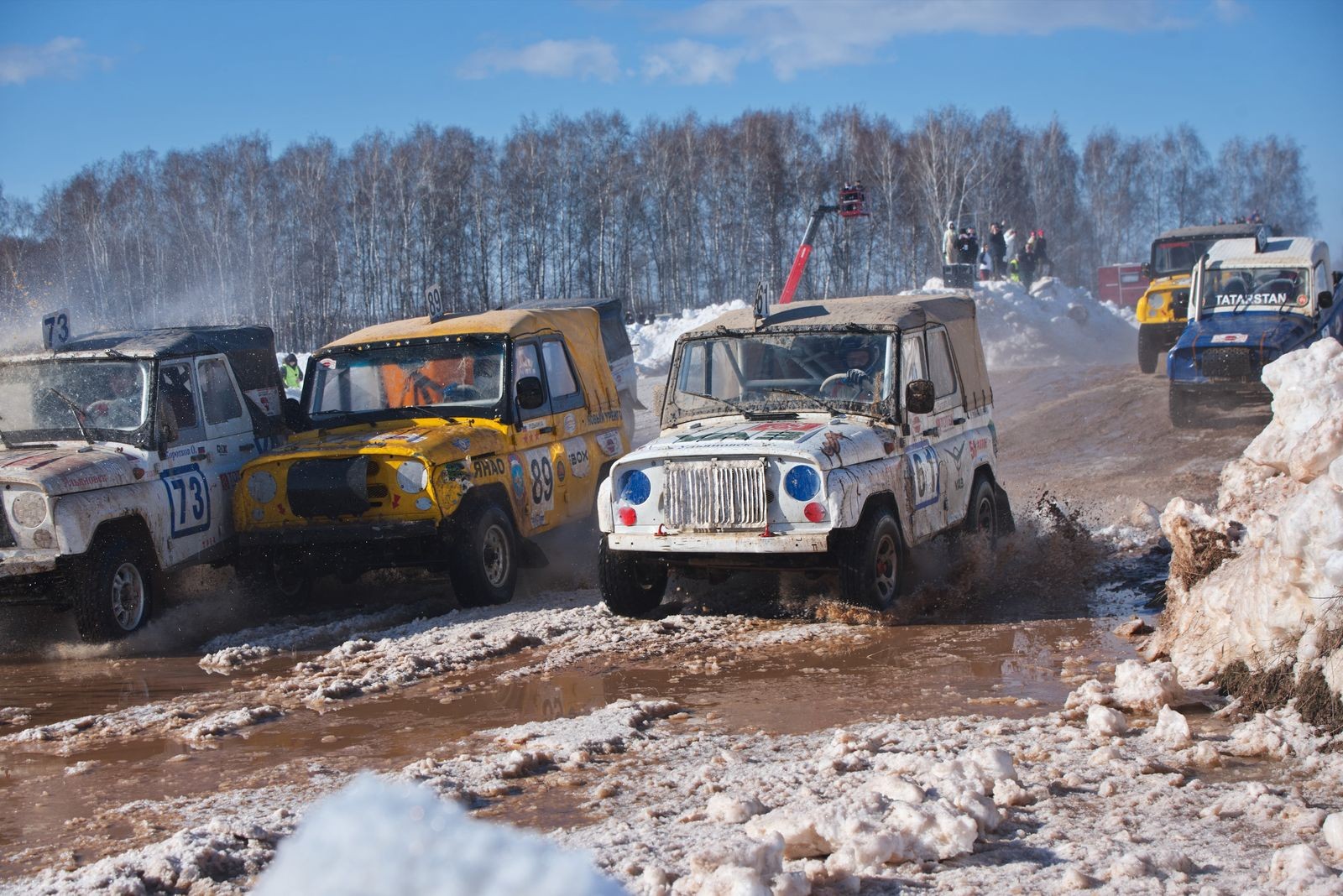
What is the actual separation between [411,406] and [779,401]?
282 centimetres

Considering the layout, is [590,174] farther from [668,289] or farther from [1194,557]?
[1194,557]

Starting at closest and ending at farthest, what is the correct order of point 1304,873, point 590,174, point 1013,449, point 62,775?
point 1304,873 → point 62,775 → point 1013,449 → point 590,174

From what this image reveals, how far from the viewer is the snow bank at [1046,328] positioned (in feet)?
98.7

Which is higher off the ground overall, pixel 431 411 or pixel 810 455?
pixel 431 411

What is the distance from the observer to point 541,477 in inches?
375

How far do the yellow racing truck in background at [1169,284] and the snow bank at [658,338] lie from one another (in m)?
11.8

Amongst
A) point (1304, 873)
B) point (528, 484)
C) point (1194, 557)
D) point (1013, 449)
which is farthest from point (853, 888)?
point (1013, 449)

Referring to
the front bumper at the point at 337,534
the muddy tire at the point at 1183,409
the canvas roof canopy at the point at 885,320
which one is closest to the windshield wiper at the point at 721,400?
the canvas roof canopy at the point at 885,320

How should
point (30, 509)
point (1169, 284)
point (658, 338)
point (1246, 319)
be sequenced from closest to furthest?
point (30, 509) → point (1246, 319) → point (1169, 284) → point (658, 338)

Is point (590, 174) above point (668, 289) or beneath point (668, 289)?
above

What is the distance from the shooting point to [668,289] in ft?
174

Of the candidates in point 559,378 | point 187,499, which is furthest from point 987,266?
point 187,499

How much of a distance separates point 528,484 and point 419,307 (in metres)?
42.0

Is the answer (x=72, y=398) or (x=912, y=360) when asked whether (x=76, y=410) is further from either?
(x=912, y=360)
